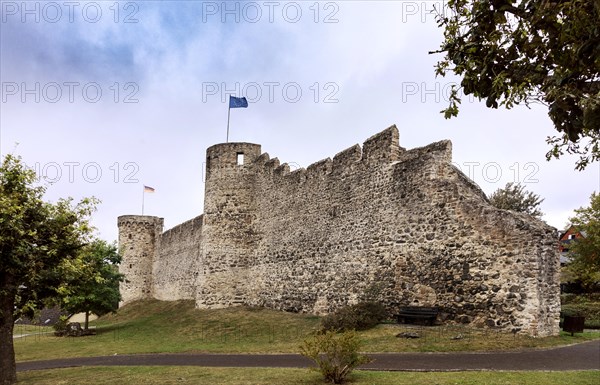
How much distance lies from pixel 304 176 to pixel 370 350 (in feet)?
38.4

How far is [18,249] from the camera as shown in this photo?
42.9 feet

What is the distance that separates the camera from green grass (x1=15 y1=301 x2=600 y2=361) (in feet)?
46.8

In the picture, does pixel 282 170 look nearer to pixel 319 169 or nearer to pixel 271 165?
pixel 271 165

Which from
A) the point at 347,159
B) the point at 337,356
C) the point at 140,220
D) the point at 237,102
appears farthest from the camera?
the point at 140,220

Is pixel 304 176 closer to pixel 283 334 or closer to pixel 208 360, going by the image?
pixel 283 334

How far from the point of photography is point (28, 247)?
531 inches

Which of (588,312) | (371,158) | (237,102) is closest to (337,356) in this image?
(371,158)

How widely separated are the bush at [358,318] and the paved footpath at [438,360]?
9.69ft

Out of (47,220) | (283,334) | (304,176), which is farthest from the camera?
(304,176)

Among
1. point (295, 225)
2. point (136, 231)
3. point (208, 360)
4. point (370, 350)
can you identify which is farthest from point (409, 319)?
point (136, 231)

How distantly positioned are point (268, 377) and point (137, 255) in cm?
3695

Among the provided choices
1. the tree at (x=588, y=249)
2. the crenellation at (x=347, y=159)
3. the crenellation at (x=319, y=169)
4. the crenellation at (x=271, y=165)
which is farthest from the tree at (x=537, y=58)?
the tree at (x=588, y=249)

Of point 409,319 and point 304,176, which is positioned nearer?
point 409,319

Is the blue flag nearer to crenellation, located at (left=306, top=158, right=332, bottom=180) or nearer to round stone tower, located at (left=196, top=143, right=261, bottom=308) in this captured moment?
round stone tower, located at (left=196, top=143, right=261, bottom=308)
